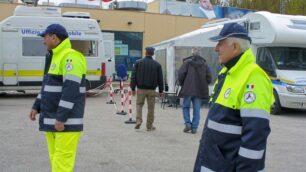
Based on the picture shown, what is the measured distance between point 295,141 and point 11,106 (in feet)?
31.7

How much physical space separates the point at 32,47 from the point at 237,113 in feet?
55.0

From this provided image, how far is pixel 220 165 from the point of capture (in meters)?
3.20

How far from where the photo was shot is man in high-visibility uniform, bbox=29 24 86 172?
483 centimetres

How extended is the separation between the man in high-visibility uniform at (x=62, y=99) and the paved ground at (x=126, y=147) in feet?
6.51

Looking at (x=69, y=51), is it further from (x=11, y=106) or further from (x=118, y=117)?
(x=11, y=106)

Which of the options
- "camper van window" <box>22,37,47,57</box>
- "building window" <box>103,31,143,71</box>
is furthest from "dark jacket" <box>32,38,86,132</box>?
"building window" <box>103,31,143,71</box>

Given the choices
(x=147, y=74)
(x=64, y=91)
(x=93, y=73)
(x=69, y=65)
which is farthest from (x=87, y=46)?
(x=64, y=91)

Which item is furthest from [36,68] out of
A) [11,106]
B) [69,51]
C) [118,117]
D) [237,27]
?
[237,27]

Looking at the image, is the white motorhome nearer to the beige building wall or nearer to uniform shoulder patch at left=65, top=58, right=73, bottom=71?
uniform shoulder patch at left=65, top=58, right=73, bottom=71

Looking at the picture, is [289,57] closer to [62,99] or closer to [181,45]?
[181,45]

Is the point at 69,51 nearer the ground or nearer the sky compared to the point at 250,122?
nearer the sky

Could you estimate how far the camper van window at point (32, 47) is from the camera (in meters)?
18.8

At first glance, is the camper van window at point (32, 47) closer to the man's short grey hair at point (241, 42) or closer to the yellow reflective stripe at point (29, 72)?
the yellow reflective stripe at point (29, 72)

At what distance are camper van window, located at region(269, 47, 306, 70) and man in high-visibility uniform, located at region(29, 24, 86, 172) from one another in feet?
37.4
